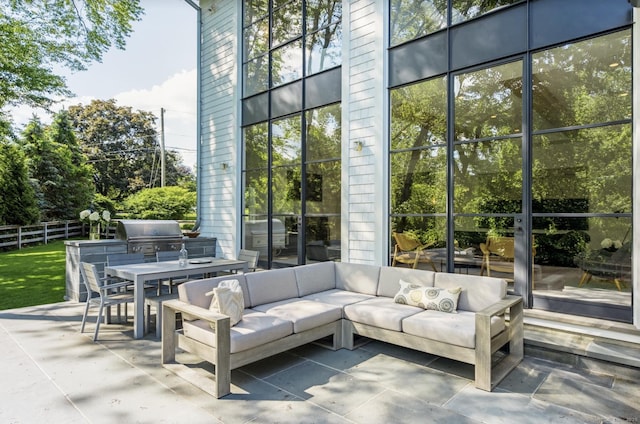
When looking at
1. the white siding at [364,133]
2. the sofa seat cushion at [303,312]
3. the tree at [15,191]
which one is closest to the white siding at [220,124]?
the white siding at [364,133]

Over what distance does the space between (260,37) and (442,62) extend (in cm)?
452

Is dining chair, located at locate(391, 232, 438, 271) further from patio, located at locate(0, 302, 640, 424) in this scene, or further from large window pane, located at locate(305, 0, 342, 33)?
large window pane, located at locate(305, 0, 342, 33)

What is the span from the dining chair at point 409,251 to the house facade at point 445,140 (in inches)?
1.3

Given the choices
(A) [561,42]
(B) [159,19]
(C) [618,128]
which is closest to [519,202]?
(C) [618,128]

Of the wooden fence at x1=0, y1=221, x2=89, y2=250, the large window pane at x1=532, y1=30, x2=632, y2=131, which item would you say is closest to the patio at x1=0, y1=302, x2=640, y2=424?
the large window pane at x1=532, y1=30, x2=632, y2=131

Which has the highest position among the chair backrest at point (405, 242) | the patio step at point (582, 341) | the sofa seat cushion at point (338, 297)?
the chair backrest at point (405, 242)

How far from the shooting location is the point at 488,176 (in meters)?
6.64

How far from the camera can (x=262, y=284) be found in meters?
4.36

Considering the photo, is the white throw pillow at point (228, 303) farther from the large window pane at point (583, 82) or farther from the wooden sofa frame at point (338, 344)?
the large window pane at point (583, 82)

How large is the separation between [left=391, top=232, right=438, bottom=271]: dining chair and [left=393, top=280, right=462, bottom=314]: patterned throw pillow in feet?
5.35

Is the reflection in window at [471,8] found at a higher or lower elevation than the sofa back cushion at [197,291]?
higher

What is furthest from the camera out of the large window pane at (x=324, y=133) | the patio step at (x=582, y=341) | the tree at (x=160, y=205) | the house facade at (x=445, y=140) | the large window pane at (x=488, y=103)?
the tree at (x=160, y=205)

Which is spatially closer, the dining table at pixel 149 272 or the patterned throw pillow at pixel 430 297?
the patterned throw pillow at pixel 430 297

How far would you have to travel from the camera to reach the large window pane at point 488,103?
16.8 ft
